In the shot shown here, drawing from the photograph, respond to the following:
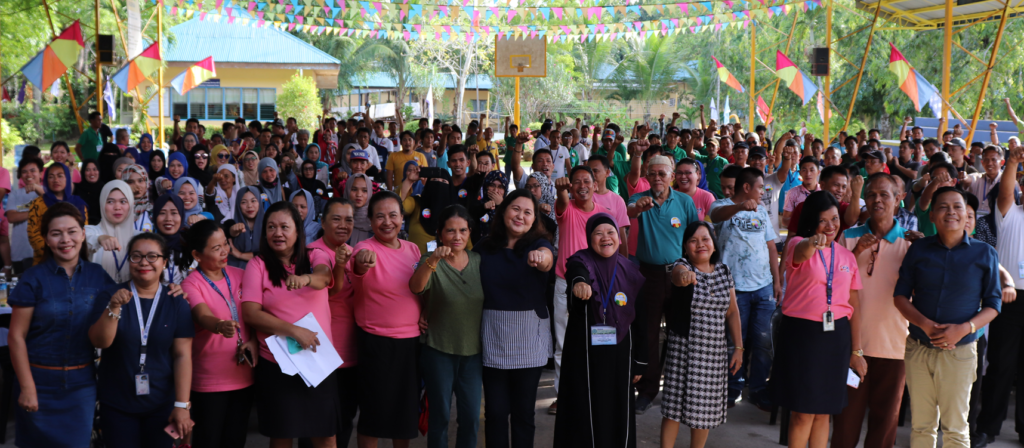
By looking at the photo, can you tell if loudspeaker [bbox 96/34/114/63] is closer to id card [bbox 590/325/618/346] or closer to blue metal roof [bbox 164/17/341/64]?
id card [bbox 590/325/618/346]

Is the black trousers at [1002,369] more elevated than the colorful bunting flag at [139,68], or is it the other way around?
the colorful bunting flag at [139,68]

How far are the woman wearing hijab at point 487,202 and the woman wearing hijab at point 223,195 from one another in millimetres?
1970

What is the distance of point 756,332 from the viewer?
5121 millimetres

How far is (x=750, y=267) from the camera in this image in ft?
16.4

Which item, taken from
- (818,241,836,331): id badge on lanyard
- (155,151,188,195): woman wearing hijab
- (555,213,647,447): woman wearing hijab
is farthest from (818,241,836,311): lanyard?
(155,151,188,195): woman wearing hijab

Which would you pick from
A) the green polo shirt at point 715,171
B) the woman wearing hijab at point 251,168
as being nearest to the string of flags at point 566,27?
the green polo shirt at point 715,171

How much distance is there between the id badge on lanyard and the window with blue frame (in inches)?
1087

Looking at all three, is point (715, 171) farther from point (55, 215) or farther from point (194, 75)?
point (194, 75)

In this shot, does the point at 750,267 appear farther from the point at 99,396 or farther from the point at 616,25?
the point at 616,25

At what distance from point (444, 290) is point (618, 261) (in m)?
0.89

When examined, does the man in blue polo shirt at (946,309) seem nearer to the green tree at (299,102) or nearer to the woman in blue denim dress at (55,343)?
the woman in blue denim dress at (55,343)

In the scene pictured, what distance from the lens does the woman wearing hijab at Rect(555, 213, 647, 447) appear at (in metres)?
3.84

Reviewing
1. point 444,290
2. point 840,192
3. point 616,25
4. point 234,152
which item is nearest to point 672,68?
point 616,25

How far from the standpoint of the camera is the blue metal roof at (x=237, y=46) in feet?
91.5
